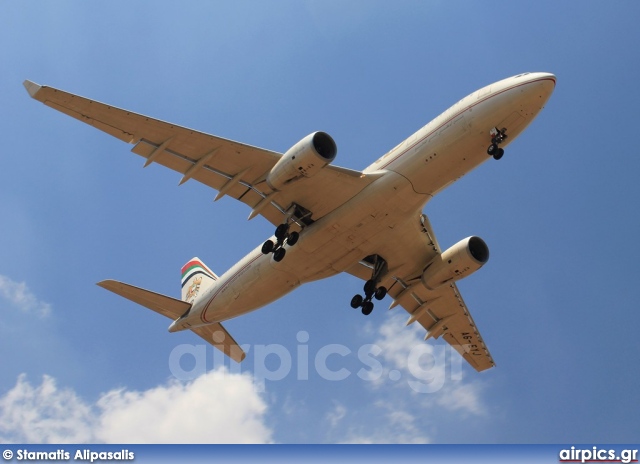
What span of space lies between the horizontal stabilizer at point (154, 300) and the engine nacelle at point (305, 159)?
420 inches

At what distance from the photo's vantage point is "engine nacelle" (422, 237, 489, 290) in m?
31.8

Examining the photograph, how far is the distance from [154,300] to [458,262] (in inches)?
580

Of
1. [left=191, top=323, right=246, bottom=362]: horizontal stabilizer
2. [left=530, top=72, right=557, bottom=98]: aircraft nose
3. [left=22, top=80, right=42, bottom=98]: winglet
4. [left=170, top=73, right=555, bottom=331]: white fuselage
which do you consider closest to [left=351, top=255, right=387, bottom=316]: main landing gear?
[left=170, top=73, right=555, bottom=331]: white fuselage

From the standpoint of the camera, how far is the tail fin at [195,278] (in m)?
38.8

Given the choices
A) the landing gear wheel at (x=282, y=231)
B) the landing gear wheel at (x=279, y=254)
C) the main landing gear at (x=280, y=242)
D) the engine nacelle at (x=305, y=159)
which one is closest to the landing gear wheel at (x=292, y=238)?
the main landing gear at (x=280, y=242)

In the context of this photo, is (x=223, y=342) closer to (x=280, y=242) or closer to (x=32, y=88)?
(x=280, y=242)

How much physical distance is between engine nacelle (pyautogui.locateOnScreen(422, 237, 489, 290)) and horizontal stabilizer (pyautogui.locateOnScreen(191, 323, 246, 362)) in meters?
11.0

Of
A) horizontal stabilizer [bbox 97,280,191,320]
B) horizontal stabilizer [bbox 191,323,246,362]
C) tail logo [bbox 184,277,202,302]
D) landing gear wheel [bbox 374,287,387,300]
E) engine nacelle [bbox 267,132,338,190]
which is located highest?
tail logo [bbox 184,277,202,302]

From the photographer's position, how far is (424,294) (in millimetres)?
36031

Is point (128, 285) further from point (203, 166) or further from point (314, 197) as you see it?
point (314, 197)

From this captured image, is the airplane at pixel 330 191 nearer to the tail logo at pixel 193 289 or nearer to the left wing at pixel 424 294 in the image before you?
the left wing at pixel 424 294

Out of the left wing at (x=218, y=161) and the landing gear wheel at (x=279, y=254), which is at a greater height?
the left wing at (x=218, y=161)

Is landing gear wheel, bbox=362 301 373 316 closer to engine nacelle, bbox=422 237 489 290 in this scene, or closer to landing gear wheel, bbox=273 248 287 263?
engine nacelle, bbox=422 237 489 290

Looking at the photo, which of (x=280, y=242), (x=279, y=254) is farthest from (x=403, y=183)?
(x=279, y=254)
